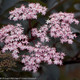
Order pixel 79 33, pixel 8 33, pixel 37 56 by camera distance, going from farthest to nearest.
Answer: pixel 79 33 < pixel 8 33 < pixel 37 56

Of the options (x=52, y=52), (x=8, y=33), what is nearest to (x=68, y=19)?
(x=52, y=52)

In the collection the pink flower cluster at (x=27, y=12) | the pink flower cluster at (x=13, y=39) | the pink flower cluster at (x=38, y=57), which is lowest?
the pink flower cluster at (x=38, y=57)

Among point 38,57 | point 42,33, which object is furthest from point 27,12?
point 38,57

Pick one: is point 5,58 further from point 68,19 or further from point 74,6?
point 74,6

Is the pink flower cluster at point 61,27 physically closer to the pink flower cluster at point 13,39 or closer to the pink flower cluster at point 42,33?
the pink flower cluster at point 42,33

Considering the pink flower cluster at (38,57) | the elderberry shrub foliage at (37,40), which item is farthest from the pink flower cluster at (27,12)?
the pink flower cluster at (38,57)

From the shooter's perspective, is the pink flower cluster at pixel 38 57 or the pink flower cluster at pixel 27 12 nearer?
the pink flower cluster at pixel 38 57

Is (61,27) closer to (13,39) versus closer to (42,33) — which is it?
(42,33)
